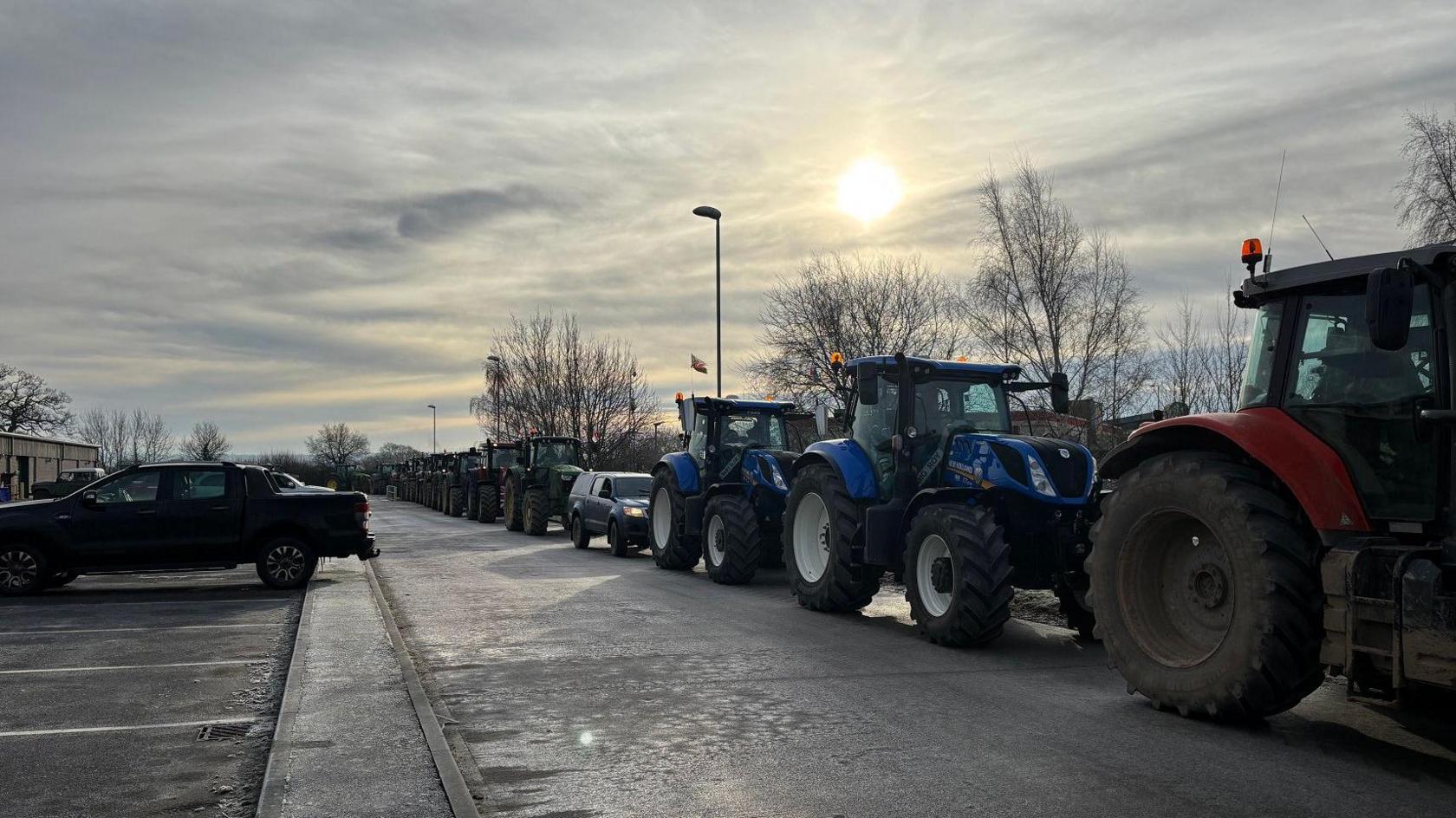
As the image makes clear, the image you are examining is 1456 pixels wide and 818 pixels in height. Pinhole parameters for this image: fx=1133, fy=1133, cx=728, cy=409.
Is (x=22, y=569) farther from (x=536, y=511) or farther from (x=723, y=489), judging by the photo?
(x=536, y=511)

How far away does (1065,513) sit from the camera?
10.3 metres

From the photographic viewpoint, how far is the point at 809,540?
43.6 feet

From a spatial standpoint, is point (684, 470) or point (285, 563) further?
point (684, 470)

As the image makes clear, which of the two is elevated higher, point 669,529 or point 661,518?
point 661,518

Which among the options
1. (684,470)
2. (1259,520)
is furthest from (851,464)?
(684,470)

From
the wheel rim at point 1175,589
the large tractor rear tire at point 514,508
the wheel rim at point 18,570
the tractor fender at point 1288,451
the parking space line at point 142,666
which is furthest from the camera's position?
the large tractor rear tire at point 514,508

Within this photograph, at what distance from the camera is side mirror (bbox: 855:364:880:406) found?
1181 centimetres

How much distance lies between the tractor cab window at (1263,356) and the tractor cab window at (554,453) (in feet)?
85.9

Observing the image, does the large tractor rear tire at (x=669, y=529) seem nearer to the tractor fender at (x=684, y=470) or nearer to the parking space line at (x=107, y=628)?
the tractor fender at (x=684, y=470)

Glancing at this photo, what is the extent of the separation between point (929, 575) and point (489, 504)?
92.1ft

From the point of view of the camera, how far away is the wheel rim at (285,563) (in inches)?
605

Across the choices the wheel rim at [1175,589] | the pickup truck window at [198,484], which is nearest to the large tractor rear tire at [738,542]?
the pickup truck window at [198,484]

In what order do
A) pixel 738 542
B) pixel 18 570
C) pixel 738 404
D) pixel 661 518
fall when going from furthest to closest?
pixel 661 518 → pixel 738 404 → pixel 738 542 → pixel 18 570

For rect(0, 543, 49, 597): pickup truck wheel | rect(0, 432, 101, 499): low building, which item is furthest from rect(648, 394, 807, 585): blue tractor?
rect(0, 432, 101, 499): low building
